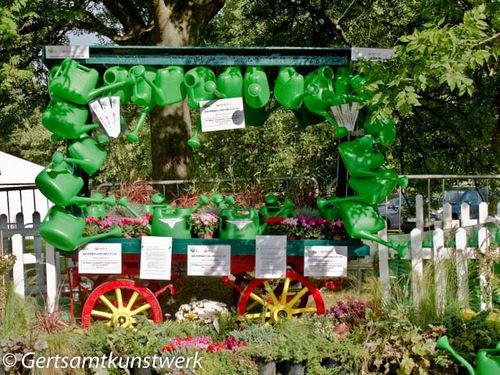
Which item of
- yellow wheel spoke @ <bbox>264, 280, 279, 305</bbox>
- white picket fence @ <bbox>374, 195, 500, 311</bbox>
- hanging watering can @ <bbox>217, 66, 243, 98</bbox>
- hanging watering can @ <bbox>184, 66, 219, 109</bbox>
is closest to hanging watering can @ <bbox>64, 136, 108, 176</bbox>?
hanging watering can @ <bbox>184, 66, 219, 109</bbox>

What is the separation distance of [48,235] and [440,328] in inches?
119

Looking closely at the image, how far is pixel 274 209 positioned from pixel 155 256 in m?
1.16

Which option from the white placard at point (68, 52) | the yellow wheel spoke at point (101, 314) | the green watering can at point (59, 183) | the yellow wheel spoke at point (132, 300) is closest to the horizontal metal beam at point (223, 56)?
the white placard at point (68, 52)

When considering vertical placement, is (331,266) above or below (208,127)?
below

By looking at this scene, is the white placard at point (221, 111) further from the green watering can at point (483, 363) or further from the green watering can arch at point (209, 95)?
the green watering can at point (483, 363)

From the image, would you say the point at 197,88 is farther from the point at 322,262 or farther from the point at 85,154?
the point at 322,262

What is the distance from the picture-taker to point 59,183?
4.76 meters

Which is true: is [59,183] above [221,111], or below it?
below

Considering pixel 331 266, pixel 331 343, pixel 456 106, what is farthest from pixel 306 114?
pixel 456 106

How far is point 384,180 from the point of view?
187 inches

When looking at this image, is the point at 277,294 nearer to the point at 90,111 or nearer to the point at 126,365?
the point at 126,365

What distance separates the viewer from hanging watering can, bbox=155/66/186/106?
4.94 meters

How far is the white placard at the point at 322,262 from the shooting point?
4910 mm

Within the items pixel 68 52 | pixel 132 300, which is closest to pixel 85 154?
pixel 68 52
